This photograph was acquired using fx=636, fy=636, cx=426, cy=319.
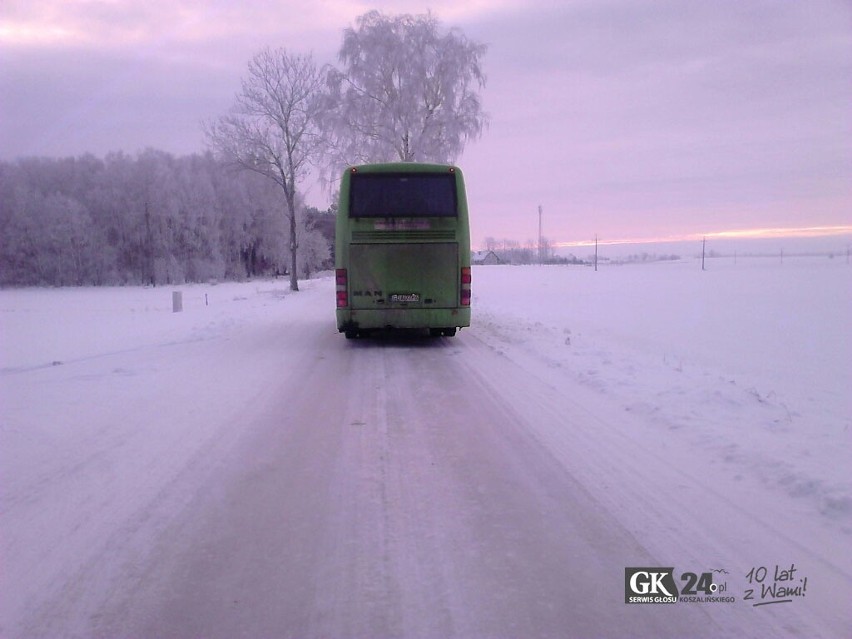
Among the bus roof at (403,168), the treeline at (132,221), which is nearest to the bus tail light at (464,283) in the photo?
the bus roof at (403,168)

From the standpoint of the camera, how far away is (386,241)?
12.5 metres

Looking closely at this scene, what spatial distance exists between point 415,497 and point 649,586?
179cm

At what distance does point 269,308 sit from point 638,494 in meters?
21.1

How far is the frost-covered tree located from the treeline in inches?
823

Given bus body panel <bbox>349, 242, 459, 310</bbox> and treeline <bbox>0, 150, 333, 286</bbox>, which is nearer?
bus body panel <bbox>349, 242, 459, 310</bbox>

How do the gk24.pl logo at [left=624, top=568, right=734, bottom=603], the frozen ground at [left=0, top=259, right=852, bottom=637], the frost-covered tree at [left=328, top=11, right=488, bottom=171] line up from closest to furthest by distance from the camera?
the frozen ground at [left=0, top=259, right=852, bottom=637], the gk24.pl logo at [left=624, top=568, right=734, bottom=603], the frost-covered tree at [left=328, top=11, right=488, bottom=171]

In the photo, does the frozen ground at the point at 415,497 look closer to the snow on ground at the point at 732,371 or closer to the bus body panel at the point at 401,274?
the snow on ground at the point at 732,371

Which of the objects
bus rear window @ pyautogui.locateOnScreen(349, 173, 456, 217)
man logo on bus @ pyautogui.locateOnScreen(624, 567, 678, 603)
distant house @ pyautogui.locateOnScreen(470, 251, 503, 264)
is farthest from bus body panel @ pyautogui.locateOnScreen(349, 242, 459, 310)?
distant house @ pyautogui.locateOnScreen(470, 251, 503, 264)

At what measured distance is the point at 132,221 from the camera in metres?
56.2

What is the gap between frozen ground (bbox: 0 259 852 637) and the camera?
3244 mm

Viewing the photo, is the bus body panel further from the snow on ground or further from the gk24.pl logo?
the gk24.pl logo

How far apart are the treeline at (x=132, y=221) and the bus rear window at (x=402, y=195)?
40.4m

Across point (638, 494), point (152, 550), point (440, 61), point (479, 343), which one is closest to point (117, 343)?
point (479, 343)

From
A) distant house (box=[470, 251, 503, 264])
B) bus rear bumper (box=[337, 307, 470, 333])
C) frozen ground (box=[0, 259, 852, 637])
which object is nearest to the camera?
frozen ground (box=[0, 259, 852, 637])
